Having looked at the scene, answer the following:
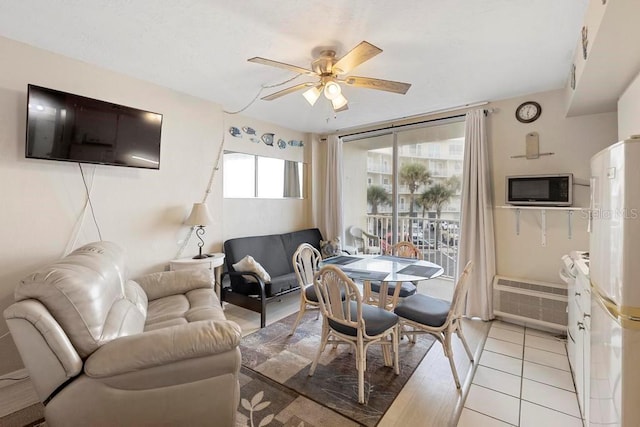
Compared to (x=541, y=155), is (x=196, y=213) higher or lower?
lower

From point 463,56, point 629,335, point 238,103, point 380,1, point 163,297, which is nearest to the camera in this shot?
point 629,335

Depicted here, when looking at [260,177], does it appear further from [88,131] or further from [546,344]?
[546,344]

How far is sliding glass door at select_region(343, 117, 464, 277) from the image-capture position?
3887 mm

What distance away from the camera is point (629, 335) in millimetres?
953

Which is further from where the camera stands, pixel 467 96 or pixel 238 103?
pixel 238 103

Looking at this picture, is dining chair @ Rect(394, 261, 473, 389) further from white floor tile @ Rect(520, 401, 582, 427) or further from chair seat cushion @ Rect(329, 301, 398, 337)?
white floor tile @ Rect(520, 401, 582, 427)

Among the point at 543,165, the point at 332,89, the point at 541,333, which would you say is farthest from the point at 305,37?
the point at 541,333

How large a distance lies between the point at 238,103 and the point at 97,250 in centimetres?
222

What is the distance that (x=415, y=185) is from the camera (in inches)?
165

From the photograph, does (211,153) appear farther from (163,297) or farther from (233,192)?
(163,297)

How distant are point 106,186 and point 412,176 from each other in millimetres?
3667

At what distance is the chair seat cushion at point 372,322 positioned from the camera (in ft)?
6.53

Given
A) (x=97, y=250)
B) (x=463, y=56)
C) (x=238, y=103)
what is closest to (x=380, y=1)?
(x=463, y=56)

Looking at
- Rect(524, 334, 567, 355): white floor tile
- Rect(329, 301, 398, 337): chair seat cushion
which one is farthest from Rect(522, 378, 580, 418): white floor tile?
Rect(329, 301, 398, 337): chair seat cushion
